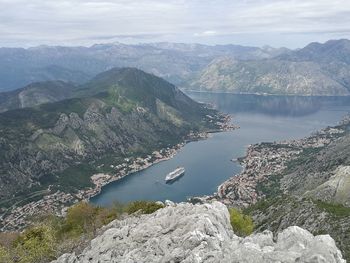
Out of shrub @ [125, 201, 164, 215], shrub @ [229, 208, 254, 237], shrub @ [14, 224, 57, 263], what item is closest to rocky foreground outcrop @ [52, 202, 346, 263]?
shrub @ [14, 224, 57, 263]

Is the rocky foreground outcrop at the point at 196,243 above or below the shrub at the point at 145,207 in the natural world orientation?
above

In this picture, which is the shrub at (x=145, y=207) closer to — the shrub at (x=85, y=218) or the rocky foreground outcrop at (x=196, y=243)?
the shrub at (x=85, y=218)

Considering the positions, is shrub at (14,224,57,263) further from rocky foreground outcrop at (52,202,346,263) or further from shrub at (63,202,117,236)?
shrub at (63,202,117,236)

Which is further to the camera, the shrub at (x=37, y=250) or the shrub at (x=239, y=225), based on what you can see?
the shrub at (x=239, y=225)

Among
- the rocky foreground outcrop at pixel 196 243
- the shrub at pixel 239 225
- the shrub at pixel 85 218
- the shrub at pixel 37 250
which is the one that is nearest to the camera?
the rocky foreground outcrop at pixel 196 243

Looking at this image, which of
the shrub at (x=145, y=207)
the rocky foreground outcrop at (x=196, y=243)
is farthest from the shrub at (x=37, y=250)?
the shrub at (x=145, y=207)

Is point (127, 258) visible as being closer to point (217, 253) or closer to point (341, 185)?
point (217, 253)

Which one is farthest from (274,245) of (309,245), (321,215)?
(321,215)

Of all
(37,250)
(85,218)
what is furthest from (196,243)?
(85,218)

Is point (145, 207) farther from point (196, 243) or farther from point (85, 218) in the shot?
point (196, 243)
